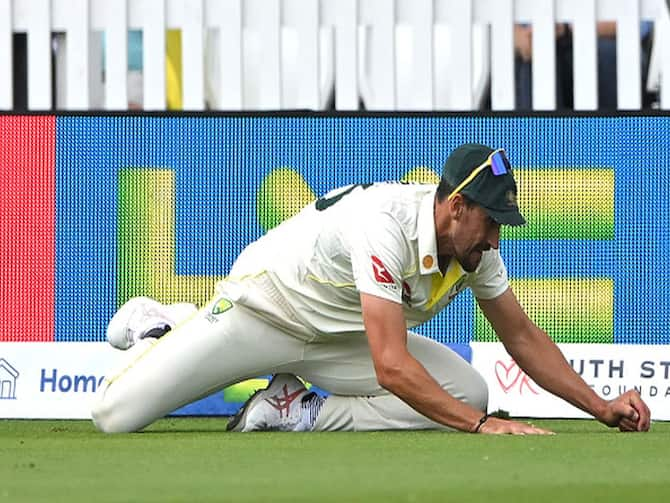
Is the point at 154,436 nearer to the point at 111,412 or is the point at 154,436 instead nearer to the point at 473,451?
the point at 111,412

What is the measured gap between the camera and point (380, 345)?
5.03 m

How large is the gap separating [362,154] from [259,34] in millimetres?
1140

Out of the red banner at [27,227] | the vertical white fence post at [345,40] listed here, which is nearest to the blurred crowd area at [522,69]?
the vertical white fence post at [345,40]

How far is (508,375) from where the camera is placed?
6812 millimetres

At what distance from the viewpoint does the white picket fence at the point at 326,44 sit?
26.2ft

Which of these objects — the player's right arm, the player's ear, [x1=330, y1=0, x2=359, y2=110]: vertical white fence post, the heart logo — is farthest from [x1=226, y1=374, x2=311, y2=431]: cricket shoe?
[x1=330, y1=0, x2=359, y2=110]: vertical white fence post

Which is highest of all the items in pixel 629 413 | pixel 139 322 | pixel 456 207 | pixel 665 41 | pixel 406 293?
pixel 665 41

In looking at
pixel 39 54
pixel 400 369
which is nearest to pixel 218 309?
pixel 400 369

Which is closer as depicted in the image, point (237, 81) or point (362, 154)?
point (362, 154)

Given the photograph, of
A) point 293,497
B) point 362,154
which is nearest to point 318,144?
point 362,154

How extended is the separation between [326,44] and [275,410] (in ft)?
9.64

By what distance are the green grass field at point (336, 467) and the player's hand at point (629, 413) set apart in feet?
0.31

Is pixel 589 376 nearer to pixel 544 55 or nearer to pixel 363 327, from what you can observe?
pixel 363 327

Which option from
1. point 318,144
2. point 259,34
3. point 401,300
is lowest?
point 401,300
